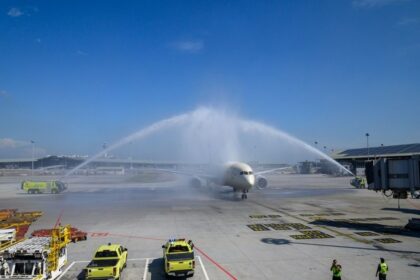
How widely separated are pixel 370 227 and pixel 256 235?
453 inches

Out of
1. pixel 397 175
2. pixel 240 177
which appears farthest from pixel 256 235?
pixel 240 177

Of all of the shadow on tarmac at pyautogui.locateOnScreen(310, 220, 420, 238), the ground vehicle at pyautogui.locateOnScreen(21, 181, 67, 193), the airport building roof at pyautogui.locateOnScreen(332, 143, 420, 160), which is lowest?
the shadow on tarmac at pyautogui.locateOnScreen(310, 220, 420, 238)

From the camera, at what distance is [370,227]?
32.1 meters

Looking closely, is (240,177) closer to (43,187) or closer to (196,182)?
(196,182)

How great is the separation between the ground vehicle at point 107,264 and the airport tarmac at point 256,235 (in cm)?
113

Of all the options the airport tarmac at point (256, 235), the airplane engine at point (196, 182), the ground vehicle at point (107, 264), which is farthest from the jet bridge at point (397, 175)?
the airplane engine at point (196, 182)

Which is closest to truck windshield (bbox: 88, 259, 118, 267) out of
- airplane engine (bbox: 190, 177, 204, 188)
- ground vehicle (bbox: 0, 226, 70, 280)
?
ground vehicle (bbox: 0, 226, 70, 280)

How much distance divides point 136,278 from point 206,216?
2095 centimetres

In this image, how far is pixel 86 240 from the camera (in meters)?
28.1

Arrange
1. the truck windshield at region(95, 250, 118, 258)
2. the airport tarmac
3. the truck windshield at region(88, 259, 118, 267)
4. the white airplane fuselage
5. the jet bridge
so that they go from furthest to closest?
the white airplane fuselage < the jet bridge < the airport tarmac < the truck windshield at region(95, 250, 118, 258) < the truck windshield at region(88, 259, 118, 267)

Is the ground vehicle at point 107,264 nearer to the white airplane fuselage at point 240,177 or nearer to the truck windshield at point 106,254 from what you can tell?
the truck windshield at point 106,254

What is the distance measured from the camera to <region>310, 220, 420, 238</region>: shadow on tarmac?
29.7 metres

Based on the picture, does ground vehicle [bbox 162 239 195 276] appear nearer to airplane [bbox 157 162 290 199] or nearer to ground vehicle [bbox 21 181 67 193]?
airplane [bbox 157 162 290 199]

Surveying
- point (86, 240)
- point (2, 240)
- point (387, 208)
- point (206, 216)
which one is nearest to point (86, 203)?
point (206, 216)
